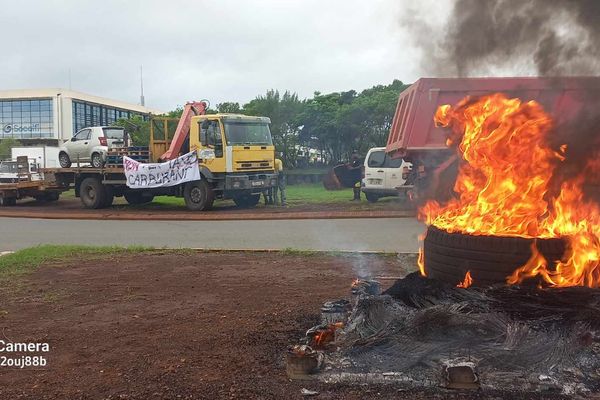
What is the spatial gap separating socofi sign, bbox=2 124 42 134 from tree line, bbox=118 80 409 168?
35480mm

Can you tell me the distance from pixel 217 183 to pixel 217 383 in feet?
46.2

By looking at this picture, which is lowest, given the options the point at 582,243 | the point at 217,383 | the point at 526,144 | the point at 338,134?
the point at 217,383

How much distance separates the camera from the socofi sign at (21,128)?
70562 millimetres

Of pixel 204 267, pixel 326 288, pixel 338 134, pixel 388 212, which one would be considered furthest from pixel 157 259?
pixel 338 134

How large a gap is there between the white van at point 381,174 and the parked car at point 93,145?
9324 mm

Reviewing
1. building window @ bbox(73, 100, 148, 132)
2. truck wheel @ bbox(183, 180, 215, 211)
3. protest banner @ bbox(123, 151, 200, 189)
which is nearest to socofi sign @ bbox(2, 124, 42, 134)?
building window @ bbox(73, 100, 148, 132)

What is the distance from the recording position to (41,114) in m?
70.7

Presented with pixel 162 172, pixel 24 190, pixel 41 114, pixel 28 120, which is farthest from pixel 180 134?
pixel 28 120

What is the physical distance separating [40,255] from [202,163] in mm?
9134

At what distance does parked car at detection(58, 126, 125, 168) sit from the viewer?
2066 cm

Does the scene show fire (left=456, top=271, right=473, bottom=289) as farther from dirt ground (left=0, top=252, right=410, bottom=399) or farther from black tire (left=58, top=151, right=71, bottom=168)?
black tire (left=58, top=151, right=71, bottom=168)

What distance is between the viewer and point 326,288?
20.1ft

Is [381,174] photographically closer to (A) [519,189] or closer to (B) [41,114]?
(A) [519,189]

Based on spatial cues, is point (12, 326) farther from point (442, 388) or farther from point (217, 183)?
point (217, 183)
